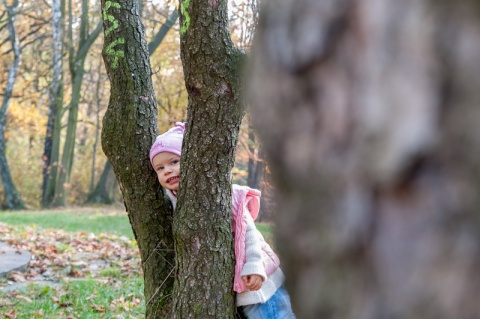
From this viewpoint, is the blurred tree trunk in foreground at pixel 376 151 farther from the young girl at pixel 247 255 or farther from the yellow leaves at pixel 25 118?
the yellow leaves at pixel 25 118

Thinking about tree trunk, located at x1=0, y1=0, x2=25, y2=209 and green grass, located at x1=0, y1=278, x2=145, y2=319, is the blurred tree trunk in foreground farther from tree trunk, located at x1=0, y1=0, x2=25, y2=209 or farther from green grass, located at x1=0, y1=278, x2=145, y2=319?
tree trunk, located at x1=0, y1=0, x2=25, y2=209

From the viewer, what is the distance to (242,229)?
10.7 ft

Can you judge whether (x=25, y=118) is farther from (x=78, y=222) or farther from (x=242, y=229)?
(x=242, y=229)

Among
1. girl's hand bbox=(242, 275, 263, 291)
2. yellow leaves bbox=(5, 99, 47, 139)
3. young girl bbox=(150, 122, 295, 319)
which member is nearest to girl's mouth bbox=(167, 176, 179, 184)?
young girl bbox=(150, 122, 295, 319)

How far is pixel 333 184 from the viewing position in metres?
0.77

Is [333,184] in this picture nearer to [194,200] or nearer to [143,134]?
[194,200]

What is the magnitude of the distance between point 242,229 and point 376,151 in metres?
2.58

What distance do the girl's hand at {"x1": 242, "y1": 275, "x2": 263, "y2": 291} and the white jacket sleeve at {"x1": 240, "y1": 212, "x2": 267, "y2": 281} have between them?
1.0 inches

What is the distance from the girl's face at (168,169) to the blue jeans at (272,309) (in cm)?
73

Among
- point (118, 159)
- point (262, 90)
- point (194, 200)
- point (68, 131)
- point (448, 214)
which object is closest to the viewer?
point (448, 214)

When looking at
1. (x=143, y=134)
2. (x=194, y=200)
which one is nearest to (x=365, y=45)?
(x=194, y=200)

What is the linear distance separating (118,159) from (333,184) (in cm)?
276

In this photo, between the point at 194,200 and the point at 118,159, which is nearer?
the point at 194,200

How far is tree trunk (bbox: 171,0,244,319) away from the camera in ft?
9.98
